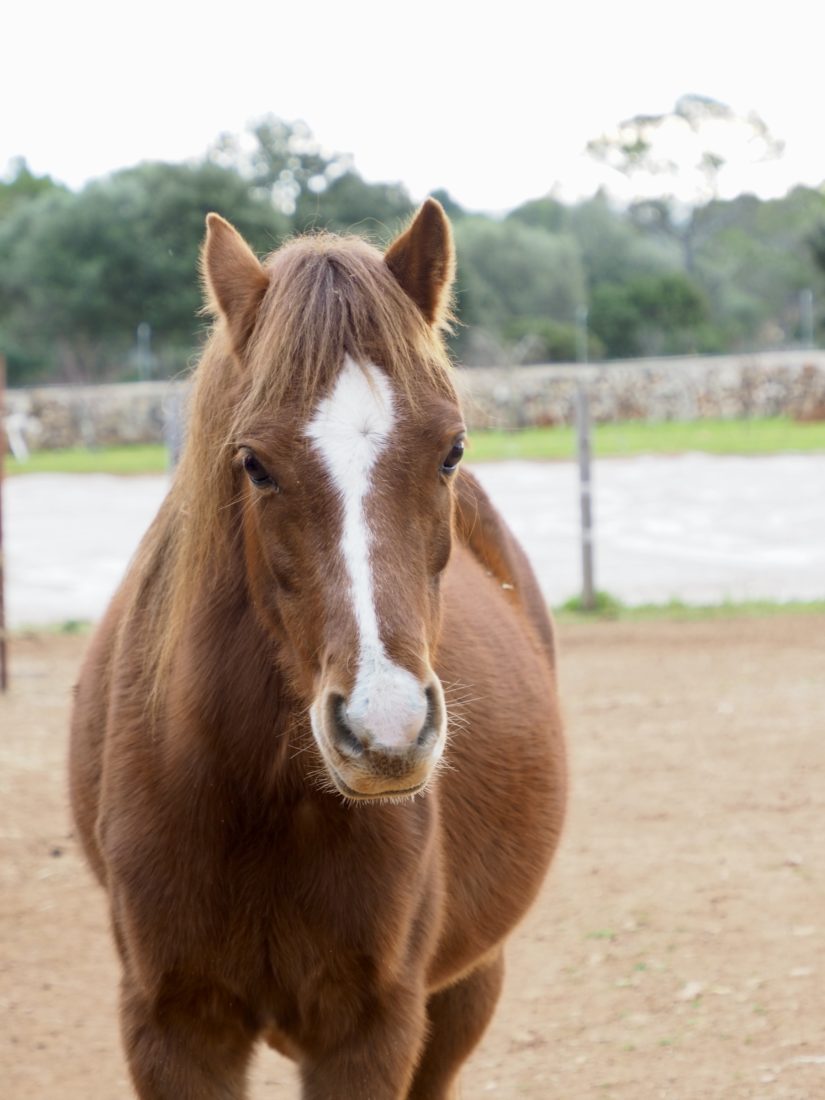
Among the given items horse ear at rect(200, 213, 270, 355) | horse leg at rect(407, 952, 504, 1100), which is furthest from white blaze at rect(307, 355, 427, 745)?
horse leg at rect(407, 952, 504, 1100)

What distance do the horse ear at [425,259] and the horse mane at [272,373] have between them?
0.12 feet

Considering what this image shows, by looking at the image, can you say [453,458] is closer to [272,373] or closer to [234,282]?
[272,373]

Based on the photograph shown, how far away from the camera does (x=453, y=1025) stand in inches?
128

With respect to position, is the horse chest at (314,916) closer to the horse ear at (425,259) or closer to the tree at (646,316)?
the horse ear at (425,259)

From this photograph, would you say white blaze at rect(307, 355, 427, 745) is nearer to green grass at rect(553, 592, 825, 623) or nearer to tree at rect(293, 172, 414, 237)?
green grass at rect(553, 592, 825, 623)

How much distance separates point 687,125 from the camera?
70.8 metres

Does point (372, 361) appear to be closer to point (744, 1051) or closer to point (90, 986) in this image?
point (744, 1051)

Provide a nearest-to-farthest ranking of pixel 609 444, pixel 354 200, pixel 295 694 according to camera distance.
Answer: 1. pixel 295 694
2. pixel 609 444
3. pixel 354 200

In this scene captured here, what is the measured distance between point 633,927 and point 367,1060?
265 cm

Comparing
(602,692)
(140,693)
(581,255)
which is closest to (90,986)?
(140,693)

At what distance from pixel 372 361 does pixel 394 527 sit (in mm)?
301

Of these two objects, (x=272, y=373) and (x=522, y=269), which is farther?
(x=522, y=269)

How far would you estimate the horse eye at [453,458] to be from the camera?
2.08 meters

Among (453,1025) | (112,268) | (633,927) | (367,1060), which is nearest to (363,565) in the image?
(367,1060)
